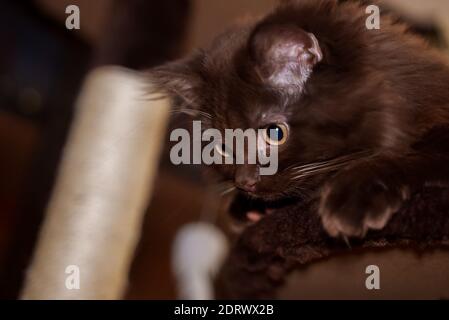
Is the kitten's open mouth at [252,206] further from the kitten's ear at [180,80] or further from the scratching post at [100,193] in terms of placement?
the scratching post at [100,193]

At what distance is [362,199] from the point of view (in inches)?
33.5

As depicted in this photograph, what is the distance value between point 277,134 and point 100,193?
71 centimetres

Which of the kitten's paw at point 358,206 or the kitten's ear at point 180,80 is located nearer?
the kitten's paw at point 358,206

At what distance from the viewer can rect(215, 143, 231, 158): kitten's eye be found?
115cm

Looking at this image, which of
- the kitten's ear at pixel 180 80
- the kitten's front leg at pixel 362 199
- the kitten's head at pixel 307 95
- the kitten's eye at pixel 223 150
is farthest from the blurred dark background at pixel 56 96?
the kitten's front leg at pixel 362 199

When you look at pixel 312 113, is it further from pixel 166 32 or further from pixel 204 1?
Answer: pixel 204 1

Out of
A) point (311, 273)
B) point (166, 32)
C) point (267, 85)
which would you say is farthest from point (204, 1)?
point (311, 273)

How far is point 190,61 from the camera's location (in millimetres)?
1270

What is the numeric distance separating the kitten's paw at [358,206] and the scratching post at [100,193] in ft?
2.36

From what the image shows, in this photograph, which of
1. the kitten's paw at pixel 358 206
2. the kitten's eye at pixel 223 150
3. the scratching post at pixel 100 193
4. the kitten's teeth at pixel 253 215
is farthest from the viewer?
the scratching post at pixel 100 193

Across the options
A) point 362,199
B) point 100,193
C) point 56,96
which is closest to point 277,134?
point 362,199

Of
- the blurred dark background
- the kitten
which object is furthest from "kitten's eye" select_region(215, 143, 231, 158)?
the blurred dark background

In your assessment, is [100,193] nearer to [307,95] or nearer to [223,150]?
[223,150]

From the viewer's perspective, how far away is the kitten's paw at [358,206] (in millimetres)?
832
